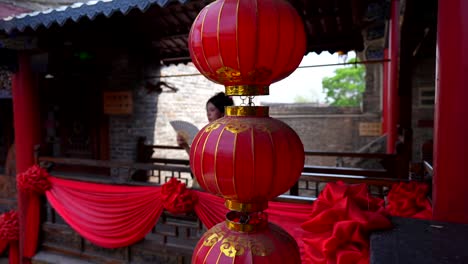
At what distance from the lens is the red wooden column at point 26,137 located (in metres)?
4.38

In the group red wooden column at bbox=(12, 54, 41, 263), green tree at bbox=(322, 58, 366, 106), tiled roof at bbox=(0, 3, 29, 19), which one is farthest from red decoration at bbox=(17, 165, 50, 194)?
green tree at bbox=(322, 58, 366, 106)

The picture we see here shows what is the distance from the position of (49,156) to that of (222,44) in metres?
4.04

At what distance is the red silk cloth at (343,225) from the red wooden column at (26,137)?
161 inches

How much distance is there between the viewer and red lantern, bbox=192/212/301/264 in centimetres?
122

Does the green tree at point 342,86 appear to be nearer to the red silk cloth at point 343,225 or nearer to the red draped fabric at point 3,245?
the red draped fabric at point 3,245

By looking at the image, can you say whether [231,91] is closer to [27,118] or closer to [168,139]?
[27,118]

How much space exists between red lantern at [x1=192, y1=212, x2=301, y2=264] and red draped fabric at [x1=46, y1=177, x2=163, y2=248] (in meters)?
2.25

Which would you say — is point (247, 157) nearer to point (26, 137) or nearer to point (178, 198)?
point (178, 198)

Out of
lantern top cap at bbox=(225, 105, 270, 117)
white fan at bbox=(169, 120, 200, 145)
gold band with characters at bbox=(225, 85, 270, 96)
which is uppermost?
gold band with characters at bbox=(225, 85, 270, 96)

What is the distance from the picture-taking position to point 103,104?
5.97m

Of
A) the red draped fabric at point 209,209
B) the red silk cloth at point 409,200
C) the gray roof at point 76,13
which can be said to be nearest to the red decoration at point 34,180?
the gray roof at point 76,13

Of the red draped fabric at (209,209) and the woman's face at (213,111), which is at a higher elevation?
the woman's face at (213,111)

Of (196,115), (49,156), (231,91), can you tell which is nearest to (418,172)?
(231,91)

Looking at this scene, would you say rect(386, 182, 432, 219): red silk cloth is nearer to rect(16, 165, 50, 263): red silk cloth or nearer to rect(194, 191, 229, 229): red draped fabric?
rect(194, 191, 229, 229): red draped fabric
